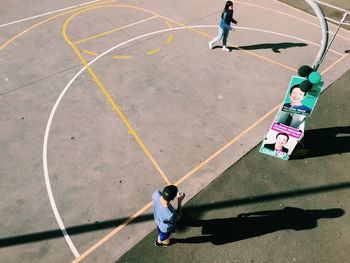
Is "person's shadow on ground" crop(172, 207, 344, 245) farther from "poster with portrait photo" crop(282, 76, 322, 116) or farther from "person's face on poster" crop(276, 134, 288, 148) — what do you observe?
"poster with portrait photo" crop(282, 76, 322, 116)

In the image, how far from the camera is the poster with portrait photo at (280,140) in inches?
333

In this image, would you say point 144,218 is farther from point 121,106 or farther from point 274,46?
point 274,46

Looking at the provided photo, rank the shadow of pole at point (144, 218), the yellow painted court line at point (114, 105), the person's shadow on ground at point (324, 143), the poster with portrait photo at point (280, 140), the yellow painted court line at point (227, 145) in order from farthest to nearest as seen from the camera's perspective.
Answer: the person's shadow on ground at point (324, 143), the yellow painted court line at point (114, 105), the yellow painted court line at point (227, 145), the poster with portrait photo at point (280, 140), the shadow of pole at point (144, 218)

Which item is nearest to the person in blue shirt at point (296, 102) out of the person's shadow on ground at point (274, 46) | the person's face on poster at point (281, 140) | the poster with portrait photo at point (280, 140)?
the poster with portrait photo at point (280, 140)

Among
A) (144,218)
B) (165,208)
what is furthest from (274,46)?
(165,208)

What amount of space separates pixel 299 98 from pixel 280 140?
1.45 metres

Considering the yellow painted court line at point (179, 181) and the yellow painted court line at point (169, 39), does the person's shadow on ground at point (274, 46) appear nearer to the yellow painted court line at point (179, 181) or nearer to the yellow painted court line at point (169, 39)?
the yellow painted court line at point (169, 39)

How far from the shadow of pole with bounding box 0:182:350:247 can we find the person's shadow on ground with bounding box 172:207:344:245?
0.39 meters

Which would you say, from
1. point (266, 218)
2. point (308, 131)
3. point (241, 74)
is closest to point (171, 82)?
point (241, 74)

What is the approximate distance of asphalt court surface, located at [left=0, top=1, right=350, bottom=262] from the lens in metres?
7.93

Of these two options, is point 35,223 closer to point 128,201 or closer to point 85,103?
point 128,201

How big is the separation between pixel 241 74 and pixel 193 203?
22.4 feet

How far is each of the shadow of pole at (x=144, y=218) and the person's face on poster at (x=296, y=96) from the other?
8.73 feet

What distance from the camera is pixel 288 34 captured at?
15391mm
